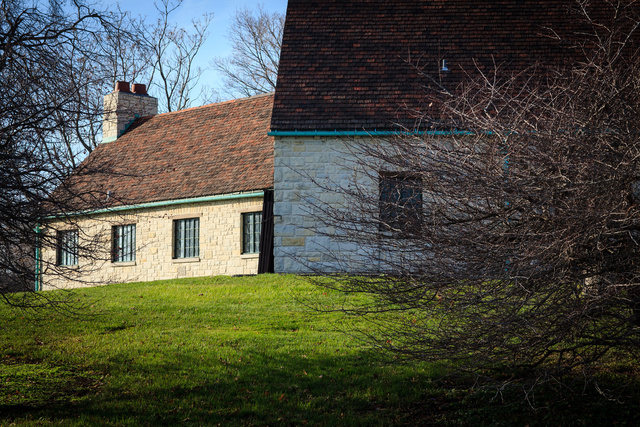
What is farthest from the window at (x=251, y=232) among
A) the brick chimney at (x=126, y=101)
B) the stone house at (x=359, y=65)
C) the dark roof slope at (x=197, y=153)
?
the brick chimney at (x=126, y=101)

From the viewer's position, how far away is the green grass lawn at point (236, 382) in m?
6.27

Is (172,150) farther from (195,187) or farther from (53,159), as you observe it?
(53,159)

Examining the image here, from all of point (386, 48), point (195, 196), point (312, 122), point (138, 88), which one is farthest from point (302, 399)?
point (138, 88)

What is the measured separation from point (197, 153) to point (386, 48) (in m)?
7.80

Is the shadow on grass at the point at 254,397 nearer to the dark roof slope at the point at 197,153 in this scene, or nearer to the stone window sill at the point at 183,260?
the dark roof slope at the point at 197,153

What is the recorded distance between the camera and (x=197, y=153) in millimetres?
20297

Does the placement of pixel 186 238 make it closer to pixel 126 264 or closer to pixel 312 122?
pixel 126 264

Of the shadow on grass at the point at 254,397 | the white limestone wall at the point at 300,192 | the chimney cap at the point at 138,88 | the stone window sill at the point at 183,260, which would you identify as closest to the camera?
the shadow on grass at the point at 254,397

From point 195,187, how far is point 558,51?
10382 millimetres

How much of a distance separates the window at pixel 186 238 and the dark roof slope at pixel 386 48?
5964 mm

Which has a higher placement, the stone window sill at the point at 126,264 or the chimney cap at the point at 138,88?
the chimney cap at the point at 138,88

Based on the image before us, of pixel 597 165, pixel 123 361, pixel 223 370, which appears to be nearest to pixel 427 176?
pixel 597 165

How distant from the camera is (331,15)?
15.9 metres

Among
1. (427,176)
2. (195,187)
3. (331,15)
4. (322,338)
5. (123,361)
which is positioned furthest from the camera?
(195,187)
